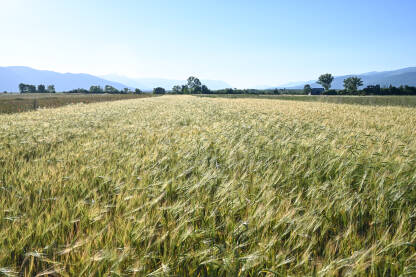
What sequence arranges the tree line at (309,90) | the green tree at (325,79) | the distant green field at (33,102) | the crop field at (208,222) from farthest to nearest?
the green tree at (325,79) < the tree line at (309,90) < the distant green field at (33,102) < the crop field at (208,222)

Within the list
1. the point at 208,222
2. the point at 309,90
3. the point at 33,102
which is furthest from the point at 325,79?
the point at 208,222

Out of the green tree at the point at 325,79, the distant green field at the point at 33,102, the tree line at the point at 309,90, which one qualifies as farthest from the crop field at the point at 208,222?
the green tree at the point at 325,79

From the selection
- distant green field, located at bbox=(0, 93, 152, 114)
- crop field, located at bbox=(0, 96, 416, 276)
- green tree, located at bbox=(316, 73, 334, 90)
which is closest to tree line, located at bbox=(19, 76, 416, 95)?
green tree, located at bbox=(316, 73, 334, 90)

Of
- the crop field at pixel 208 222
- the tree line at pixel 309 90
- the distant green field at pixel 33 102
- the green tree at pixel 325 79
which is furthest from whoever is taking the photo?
the green tree at pixel 325 79

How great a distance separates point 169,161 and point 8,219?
1698mm

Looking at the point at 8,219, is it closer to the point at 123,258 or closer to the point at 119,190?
the point at 119,190

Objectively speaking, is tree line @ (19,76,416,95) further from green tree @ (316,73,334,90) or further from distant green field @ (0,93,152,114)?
distant green field @ (0,93,152,114)

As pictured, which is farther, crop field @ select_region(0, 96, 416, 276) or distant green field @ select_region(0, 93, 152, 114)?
distant green field @ select_region(0, 93, 152, 114)

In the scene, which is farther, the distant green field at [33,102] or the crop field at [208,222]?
the distant green field at [33,102]

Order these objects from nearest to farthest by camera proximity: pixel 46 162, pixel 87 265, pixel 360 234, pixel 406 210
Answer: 1. pixel 87 265
2. pixel 360 234
3. pixel 406 210
4. pixel 46 162

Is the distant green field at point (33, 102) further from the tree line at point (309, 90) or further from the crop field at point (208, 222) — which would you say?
the tree line at point (309, 90)

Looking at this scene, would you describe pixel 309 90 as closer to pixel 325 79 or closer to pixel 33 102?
pixel 325 79

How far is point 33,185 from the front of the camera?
202 centimetres

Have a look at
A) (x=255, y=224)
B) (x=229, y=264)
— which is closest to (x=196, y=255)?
(x=229, y=264)
